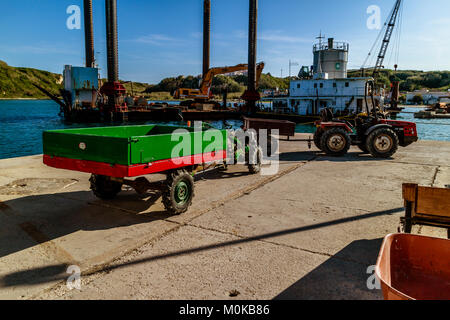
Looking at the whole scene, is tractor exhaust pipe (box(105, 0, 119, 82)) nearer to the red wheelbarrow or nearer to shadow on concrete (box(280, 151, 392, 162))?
shadow on concrete (box(280, 151, 392, 162))

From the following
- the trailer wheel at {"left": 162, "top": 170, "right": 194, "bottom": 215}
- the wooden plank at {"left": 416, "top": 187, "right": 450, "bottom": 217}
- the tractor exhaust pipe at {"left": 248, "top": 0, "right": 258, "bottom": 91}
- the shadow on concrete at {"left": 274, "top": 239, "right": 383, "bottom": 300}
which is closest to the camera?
the shadow on concrete at {"left": 274, "top": 239, "right": 383, "bottom": 300}

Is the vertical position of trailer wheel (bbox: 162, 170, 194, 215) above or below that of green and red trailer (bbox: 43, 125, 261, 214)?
below

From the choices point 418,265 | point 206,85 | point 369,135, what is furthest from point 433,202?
point 206,85

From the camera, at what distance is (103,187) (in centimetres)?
680

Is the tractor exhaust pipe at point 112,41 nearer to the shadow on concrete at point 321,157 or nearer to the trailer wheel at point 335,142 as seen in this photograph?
the shadow on concrete at point 321,157

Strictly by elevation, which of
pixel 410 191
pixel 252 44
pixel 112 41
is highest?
pixel 252 44

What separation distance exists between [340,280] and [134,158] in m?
3.35

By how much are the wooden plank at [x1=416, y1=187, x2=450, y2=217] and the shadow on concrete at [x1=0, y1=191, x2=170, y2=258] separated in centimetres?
411

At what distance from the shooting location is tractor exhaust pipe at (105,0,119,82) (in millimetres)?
39000

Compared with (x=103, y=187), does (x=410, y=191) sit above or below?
above

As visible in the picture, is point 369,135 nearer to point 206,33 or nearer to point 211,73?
point 211,73

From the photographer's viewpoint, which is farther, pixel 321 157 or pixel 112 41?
pixel 112 41

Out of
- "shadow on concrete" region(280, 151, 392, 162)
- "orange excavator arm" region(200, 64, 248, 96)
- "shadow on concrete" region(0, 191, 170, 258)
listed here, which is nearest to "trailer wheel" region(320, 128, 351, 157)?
"shadow on concrete" region(280, 151, 392, 162)

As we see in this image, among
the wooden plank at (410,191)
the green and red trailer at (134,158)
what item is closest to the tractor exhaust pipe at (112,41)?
the green and red trailer at (134,158)
